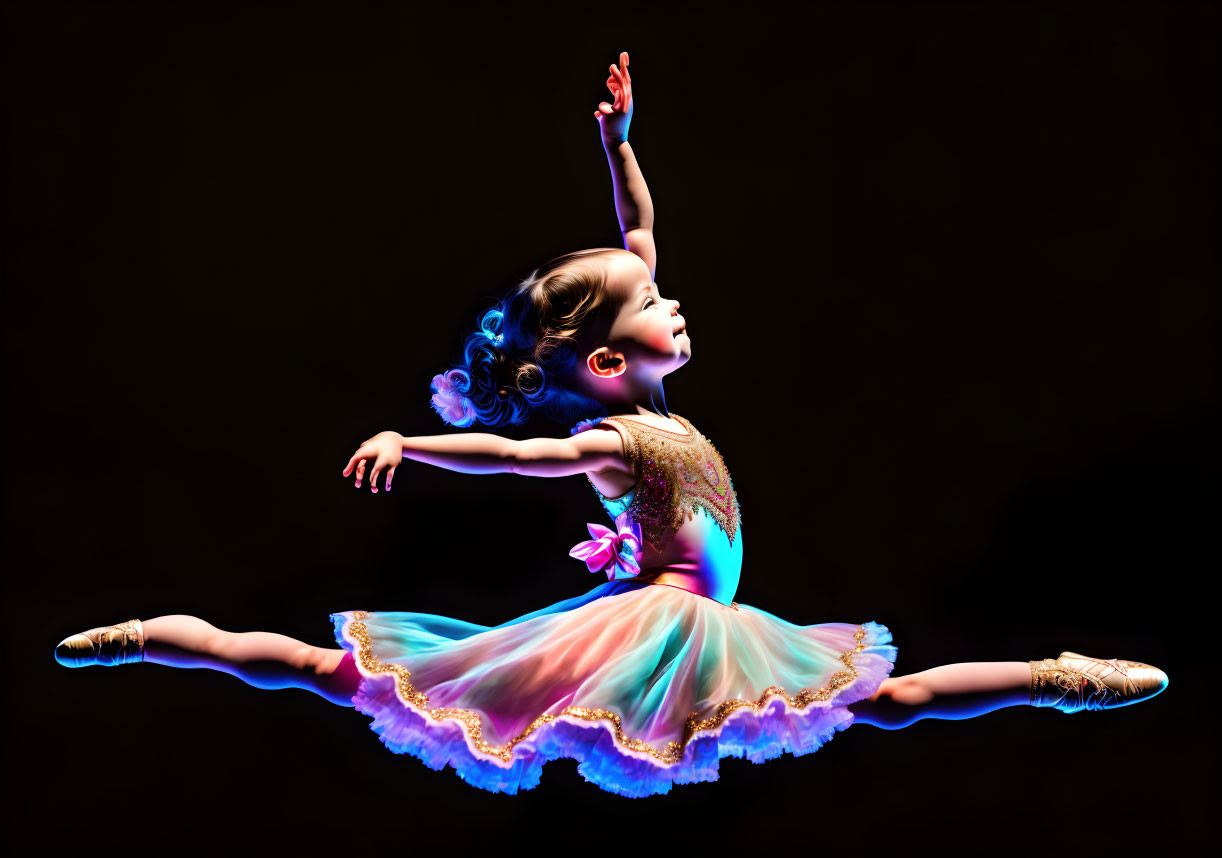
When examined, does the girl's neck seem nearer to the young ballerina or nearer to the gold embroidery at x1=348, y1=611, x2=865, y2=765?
the young ballerina

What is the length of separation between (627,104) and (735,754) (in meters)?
1.35

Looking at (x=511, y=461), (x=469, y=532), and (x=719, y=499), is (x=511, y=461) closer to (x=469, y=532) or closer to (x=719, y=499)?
(x=719, y=499)

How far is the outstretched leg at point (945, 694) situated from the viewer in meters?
2.06

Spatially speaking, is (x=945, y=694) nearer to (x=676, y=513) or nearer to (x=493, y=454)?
(x=676, y=513)

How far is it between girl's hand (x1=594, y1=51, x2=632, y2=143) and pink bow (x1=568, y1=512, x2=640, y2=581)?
2.68 feet

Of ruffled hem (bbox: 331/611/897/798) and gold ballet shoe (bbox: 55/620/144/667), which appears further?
gold ballet shoe (bbox: 55/620/144/667)

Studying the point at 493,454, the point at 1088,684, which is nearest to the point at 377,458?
the point at 493,454

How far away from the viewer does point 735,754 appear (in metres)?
1.91

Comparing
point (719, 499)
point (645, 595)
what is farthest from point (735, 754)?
point (719, 499)

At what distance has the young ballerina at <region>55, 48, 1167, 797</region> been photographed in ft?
6.30

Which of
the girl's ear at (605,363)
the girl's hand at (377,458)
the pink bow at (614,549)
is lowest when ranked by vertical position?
the pink bow at (614,549)

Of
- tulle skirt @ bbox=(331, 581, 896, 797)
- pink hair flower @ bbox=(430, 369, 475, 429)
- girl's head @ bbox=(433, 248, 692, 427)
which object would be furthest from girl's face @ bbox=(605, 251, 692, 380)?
tulle skirt @ bbox=(331, 581, 896, 797)

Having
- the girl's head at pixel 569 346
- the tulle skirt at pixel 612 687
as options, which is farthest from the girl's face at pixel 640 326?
the tulle skirt at pixel 612 687

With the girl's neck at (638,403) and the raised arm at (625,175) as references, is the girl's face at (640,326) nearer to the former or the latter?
the girl's neck at (638,403)
